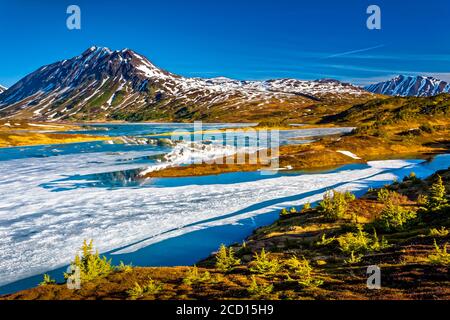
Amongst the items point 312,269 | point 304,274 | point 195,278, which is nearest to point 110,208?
point 195,278

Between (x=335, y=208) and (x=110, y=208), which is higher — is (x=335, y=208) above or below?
above

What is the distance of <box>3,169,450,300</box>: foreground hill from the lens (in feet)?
44.7

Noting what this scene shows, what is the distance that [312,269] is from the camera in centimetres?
1714

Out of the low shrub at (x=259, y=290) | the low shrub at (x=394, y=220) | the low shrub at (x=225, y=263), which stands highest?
the low shrub at (x=394, y=220)

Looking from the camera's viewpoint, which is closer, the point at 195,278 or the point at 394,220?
the point at 195,278

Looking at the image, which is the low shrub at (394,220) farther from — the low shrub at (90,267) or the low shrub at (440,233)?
the low shrub at (90,267)

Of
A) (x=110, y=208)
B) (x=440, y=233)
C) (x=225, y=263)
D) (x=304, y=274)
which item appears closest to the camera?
(x=304, y=274)

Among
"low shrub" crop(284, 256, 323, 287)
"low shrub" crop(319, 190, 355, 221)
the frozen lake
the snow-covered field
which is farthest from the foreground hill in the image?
the snow-covered field

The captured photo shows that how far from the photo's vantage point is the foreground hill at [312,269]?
44.7 feet

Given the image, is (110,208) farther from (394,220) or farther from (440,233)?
(440,233)

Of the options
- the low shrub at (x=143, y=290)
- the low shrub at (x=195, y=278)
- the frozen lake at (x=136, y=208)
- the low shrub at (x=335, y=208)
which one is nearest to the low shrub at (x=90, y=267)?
the low shrub at (x=143, y=290)
